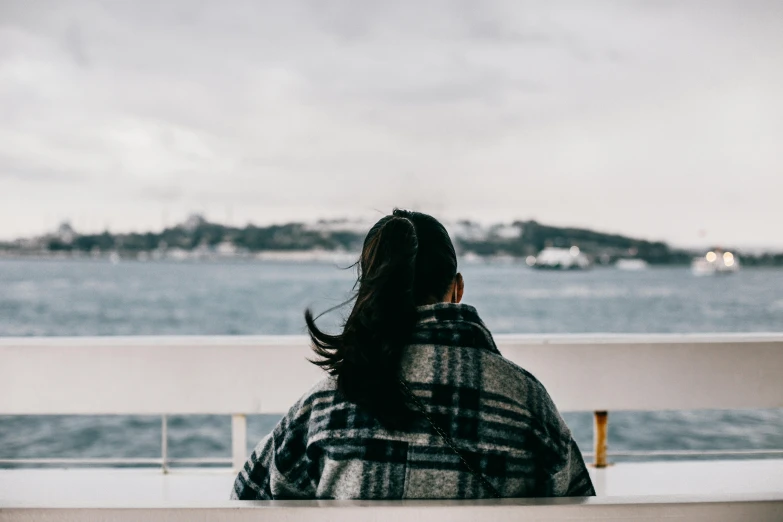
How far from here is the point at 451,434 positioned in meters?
0.98

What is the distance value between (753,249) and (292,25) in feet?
81.3

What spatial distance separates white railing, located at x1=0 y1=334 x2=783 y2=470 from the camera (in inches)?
91.4

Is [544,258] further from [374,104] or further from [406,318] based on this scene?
[406,318]

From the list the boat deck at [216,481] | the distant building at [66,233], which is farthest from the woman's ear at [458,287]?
the distant building at [66,233]

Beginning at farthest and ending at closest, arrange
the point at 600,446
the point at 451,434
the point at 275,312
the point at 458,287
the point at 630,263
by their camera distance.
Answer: the point at 630,263
the point at 275,312
the point at 600,446
the point at 458,287
the point at 451,434

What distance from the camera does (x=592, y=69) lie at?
2734 centimetres

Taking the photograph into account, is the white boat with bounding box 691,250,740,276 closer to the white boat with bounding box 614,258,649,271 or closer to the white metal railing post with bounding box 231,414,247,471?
the white boat with bounding box 614,258,649,271

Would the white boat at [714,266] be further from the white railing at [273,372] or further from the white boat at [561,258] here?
the white railing at [273,372]

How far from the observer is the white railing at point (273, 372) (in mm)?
2322

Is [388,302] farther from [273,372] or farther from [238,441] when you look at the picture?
[238,441]

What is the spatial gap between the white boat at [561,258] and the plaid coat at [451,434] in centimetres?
4976

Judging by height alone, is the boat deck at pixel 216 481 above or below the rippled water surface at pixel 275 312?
above

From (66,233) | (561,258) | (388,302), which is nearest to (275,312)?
(66,233)

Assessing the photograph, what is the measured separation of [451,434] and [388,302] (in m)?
0.22
